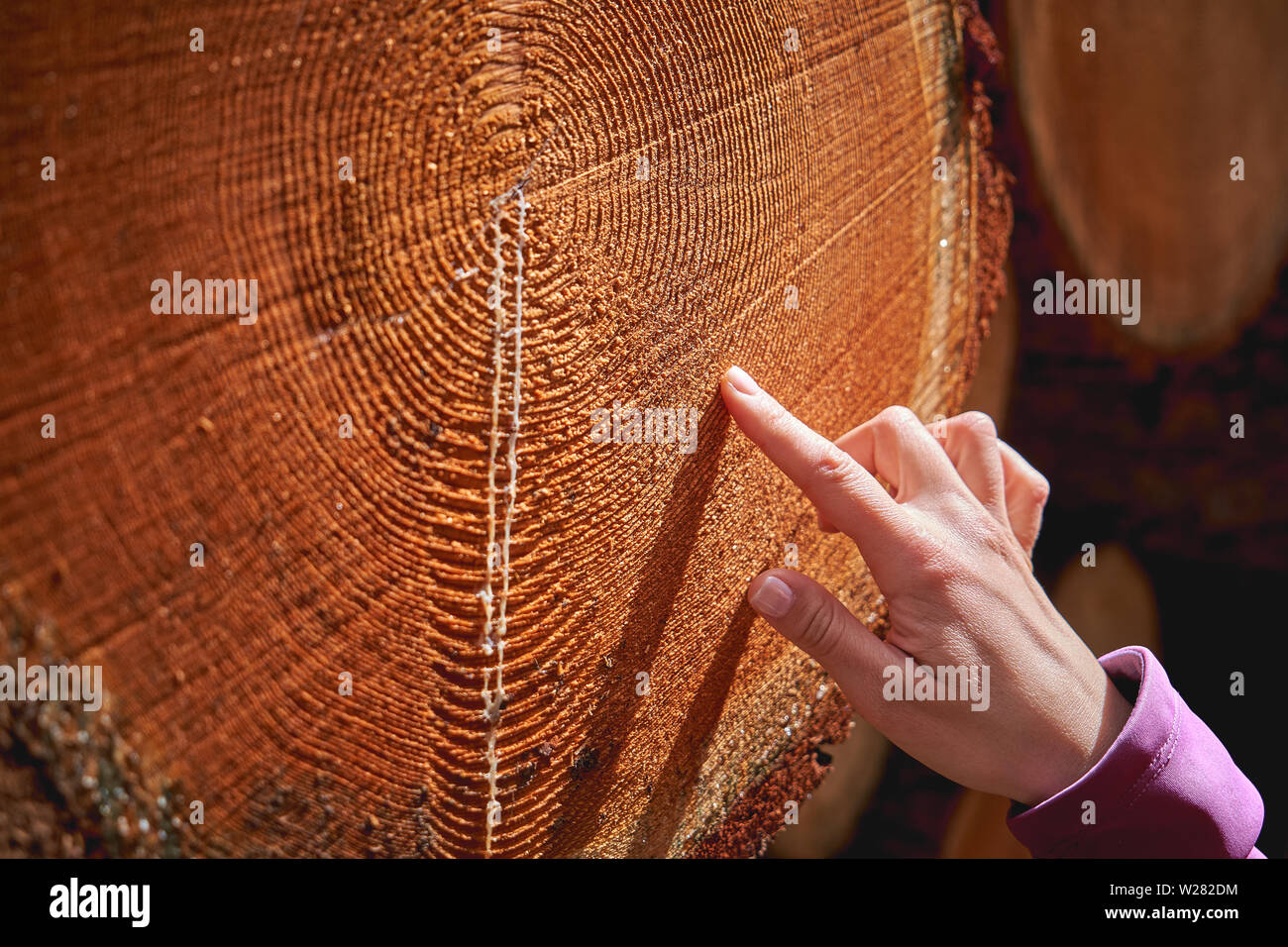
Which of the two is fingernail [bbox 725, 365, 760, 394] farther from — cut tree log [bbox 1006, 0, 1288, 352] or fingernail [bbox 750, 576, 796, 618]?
cut tree log [bbox 1006, 0, 1288, 352]

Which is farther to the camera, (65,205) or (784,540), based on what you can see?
(784,540)

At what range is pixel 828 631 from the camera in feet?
2.76

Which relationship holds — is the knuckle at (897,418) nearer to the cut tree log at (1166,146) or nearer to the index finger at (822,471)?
the index finger at (822,471)

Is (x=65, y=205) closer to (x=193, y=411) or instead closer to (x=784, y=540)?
(x=193, y=411)

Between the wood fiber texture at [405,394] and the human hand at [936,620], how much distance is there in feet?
0.27

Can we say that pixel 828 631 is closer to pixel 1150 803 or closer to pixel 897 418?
pixel 897 418

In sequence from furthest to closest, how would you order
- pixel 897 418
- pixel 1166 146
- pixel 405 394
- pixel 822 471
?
pixel 1166 146
pixel 897 418
pixel 822 471
pixel 405 394

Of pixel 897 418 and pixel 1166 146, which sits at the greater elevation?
pixel 1166 146

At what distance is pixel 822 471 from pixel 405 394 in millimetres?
388

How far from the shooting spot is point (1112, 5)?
4.01 ft

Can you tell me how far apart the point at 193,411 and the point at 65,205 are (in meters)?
0.14

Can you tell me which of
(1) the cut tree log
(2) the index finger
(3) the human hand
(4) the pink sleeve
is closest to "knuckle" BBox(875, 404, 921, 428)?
(3) the human hand

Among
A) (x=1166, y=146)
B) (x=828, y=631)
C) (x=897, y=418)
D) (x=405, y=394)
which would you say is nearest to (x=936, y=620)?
(x=828, y=631)
